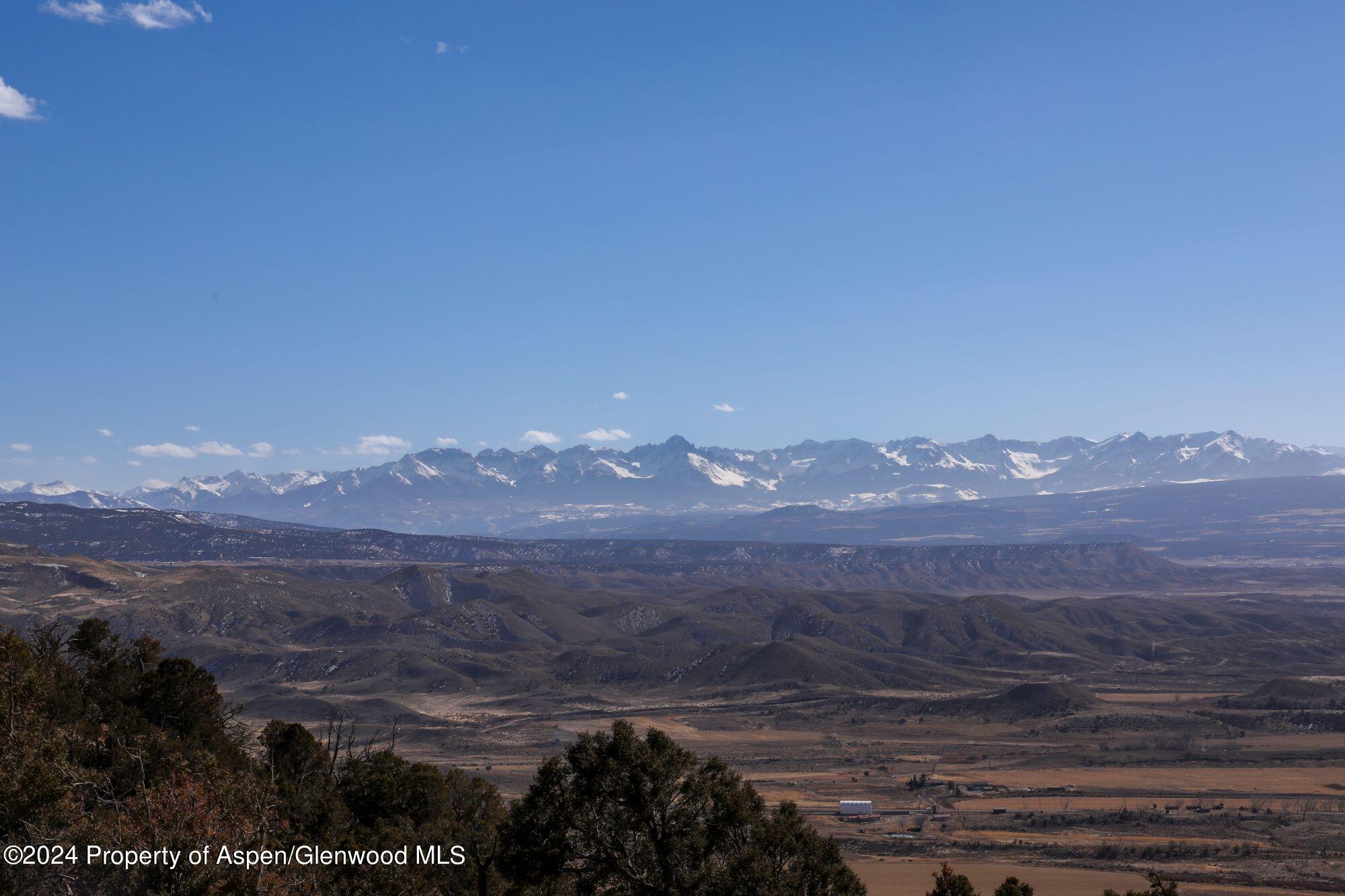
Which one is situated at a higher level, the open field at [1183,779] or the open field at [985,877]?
the open field at [985,877]

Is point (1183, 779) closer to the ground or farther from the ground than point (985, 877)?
closer to the ground

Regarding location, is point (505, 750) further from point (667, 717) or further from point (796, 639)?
point (796, 639)

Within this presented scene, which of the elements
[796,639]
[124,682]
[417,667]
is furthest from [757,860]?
[796,639]

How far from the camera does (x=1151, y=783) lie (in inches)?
3285

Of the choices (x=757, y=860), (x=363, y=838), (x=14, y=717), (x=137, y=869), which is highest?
(x=14, y=717)

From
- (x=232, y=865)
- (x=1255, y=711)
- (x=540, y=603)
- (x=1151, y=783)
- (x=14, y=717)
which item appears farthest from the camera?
(x=540, y=603)

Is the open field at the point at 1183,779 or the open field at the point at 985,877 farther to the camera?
the open field at the point at 1183,779

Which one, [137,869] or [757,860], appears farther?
[757,860]

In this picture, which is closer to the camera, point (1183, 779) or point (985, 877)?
point (985, 877)

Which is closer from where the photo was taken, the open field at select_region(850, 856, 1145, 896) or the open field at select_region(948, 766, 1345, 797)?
the open field at select_region(850, 856, 1145, 896)

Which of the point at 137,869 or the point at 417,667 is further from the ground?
the point at 137,869

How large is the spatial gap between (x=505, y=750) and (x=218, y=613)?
96.9 metres

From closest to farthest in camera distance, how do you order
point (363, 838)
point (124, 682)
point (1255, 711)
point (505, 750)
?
point (363, 838), point (124, 682), point (505, 750), point (1255, 711)

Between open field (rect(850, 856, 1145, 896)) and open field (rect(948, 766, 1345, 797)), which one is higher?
open field (rect(850, 856, 1145, 896))
